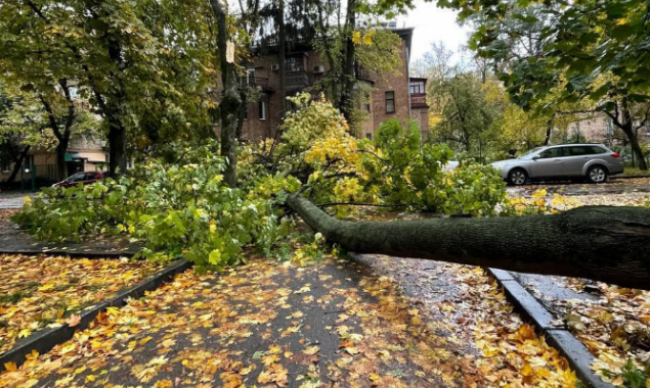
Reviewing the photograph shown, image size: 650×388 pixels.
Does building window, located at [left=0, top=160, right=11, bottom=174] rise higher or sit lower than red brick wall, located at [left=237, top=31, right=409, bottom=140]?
lower

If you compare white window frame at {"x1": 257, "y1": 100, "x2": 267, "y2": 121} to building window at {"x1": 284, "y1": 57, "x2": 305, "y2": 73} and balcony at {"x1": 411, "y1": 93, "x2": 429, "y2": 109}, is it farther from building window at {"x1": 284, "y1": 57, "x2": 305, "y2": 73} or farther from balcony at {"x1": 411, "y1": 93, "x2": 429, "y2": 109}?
balcony at {"x1": 411, "y1": 93, "x2": 429, "y2": 109}

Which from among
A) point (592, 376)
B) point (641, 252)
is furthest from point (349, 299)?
point (641, 252)

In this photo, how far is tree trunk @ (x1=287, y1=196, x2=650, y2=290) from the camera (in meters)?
1.68

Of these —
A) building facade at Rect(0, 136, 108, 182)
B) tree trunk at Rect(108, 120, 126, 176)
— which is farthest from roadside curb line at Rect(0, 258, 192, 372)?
building facade at Rect(0, 136, 108, 182)

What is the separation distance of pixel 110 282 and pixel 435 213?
231 inches

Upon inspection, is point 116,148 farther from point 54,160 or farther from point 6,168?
point 6,168

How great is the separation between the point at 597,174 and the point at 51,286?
1692 cm

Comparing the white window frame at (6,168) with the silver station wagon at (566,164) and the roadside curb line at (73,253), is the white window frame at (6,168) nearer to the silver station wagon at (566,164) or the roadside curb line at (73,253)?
the roadside curb line at (73,253)

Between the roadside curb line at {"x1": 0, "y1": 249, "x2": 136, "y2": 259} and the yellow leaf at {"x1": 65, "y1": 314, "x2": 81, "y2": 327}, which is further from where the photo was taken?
the roadside curb line at {"x1": 0, "y1": 249, "x2": 136, "y2": 259}

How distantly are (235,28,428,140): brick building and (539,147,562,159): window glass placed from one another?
13543mm

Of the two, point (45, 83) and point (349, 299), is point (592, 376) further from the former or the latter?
point (45, 83)

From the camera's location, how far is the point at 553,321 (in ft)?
8.46

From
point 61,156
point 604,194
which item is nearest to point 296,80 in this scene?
point 61,156

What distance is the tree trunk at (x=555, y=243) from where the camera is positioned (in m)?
1.68
